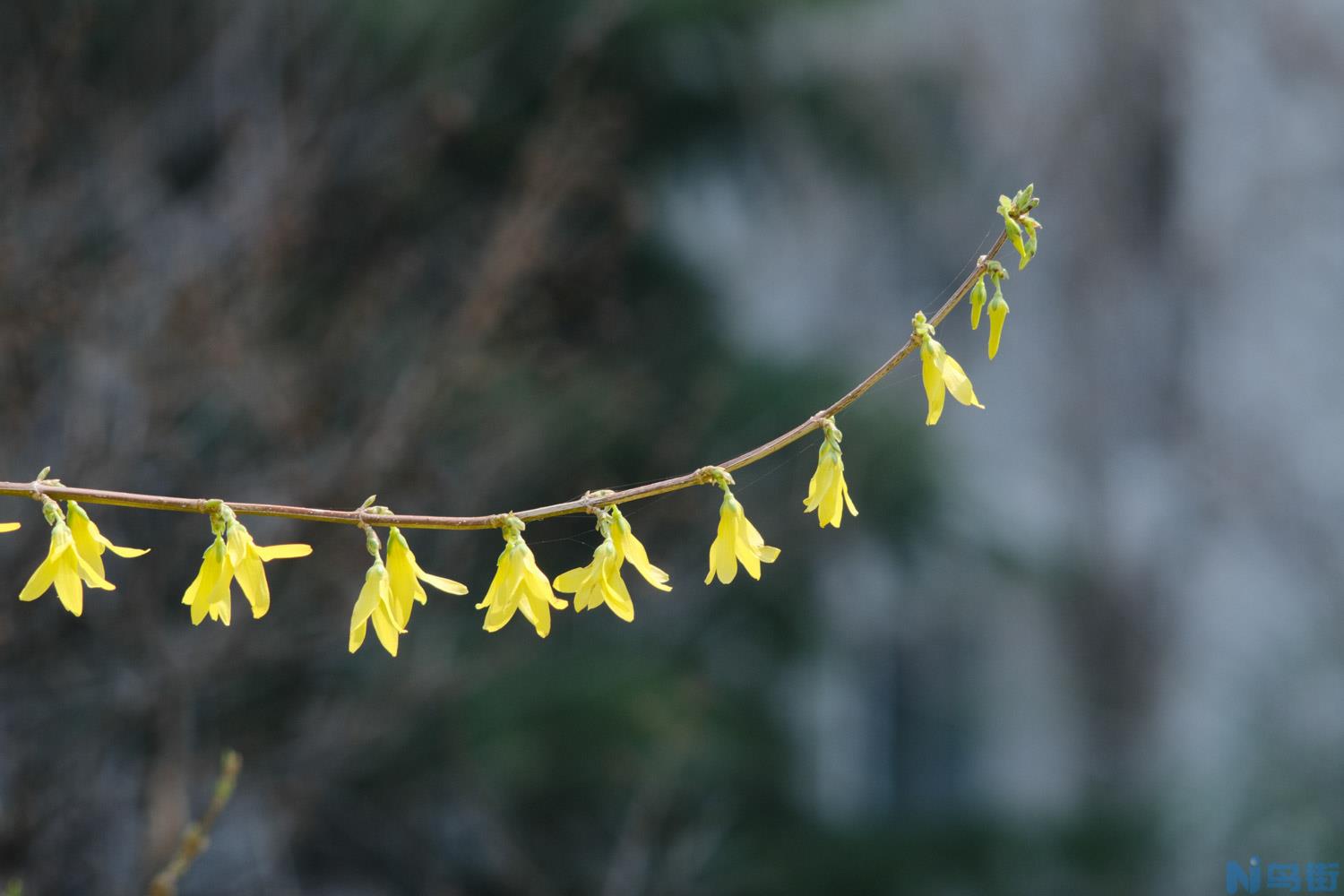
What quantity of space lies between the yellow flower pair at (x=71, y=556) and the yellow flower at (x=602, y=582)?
1.28ft

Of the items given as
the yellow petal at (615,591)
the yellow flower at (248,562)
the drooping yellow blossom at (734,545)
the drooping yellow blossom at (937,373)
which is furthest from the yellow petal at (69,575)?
the drooping yellow blossom at (937,373)

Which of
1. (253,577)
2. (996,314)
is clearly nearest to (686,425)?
(996,314)

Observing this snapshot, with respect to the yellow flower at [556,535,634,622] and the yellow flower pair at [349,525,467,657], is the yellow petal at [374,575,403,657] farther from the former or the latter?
the yellow flower at [556,535,634,622]

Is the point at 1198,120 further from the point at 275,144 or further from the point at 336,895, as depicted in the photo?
the point at 336,895

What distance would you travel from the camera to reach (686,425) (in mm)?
3814

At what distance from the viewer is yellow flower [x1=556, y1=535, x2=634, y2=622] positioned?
3.81ft

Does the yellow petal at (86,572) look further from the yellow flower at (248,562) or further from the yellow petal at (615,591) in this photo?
the yellow petal at (615,591)

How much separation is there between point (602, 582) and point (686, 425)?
8.69ft

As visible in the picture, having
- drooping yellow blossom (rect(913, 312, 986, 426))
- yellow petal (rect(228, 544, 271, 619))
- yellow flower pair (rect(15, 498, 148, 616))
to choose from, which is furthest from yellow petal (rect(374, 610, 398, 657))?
drooping yellow blossom (rect(913, 312, 986, 426))

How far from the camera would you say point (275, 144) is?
143 inches

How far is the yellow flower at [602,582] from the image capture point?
1.16m

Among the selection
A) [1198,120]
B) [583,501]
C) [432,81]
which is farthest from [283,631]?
[1198,120]

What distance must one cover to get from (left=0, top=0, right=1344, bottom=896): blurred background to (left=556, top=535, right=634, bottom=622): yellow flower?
2.03 m

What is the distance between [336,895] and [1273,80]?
600 centimetres
